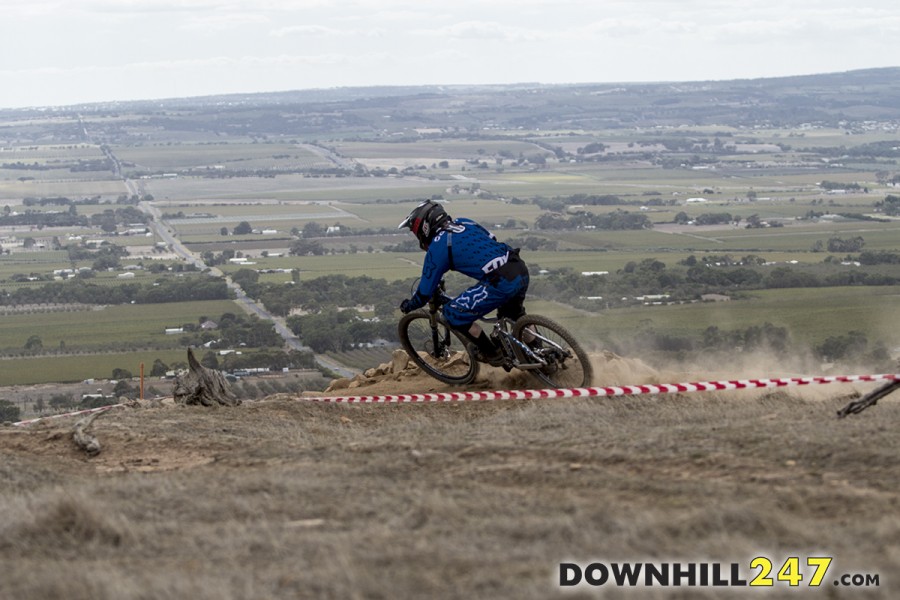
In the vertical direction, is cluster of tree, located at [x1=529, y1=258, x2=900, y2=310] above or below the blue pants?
below

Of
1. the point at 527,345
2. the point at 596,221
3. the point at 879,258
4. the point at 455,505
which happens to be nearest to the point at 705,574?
the point at 455,505

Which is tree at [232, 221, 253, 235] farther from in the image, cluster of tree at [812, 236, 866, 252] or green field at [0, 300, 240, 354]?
cluster of tree at [812, 236, 866, 252]

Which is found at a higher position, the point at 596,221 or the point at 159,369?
the point at 159,369

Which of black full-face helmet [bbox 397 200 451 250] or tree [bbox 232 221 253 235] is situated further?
tree [bbox 232 221 253 235]

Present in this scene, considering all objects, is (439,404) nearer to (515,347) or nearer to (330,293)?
(515,347)

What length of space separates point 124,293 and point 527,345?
1919 inches

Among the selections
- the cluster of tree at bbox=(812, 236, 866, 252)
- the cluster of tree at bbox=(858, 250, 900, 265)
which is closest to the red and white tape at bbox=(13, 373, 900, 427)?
the cluster of tree at bbox=(858, 250, 900, 265)

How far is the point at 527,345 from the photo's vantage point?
41.5 ft

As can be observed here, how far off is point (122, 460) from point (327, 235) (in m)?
69.9

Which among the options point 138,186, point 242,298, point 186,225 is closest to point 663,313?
point 242,298

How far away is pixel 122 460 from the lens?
33.5ft

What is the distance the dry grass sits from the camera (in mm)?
5980

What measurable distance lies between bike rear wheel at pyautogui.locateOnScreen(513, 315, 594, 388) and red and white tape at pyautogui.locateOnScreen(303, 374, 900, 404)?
27 cm

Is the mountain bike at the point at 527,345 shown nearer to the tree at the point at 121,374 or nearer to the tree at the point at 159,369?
the tree at the point at 159,369
